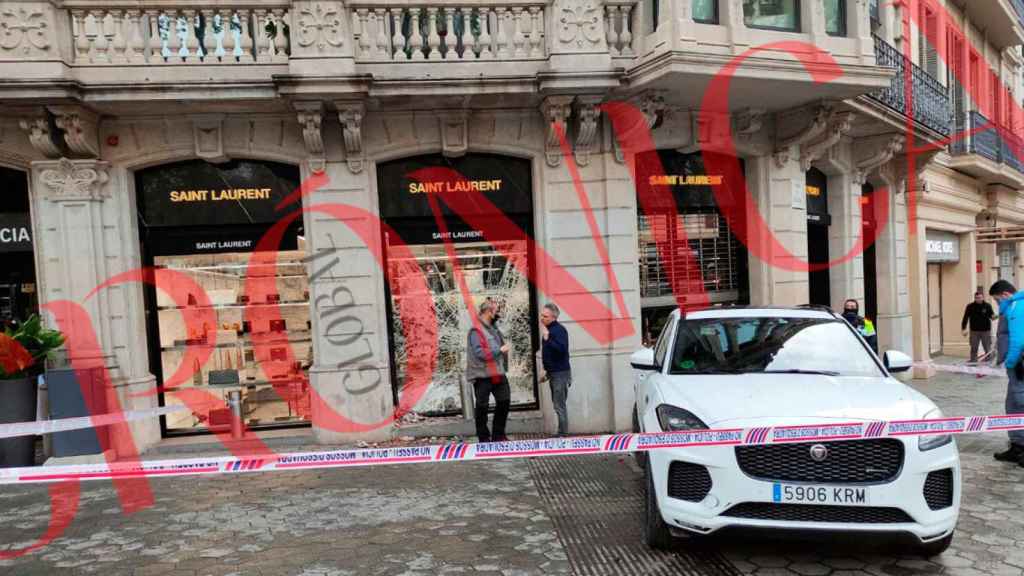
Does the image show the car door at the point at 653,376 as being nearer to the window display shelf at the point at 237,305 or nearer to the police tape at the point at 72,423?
the police tape at the point at 72,423

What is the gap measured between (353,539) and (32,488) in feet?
14.3

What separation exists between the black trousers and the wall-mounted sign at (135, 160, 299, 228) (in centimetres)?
378

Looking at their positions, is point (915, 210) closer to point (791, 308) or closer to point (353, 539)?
point (791, 308)

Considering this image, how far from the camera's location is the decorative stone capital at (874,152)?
11.1 meters

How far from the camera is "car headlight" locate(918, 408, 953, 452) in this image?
3.83m

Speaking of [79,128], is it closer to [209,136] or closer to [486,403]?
[209,136]

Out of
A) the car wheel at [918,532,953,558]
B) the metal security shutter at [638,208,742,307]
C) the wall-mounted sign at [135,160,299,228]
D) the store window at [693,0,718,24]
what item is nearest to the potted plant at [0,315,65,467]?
the wall-mounted sign at [135,160,299,228]

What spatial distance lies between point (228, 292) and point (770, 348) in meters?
7.27

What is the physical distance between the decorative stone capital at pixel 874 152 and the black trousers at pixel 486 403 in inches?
329

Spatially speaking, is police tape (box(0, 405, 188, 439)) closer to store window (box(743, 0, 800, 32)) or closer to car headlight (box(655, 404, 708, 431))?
car headlight (box(655, 404, 708, 431))

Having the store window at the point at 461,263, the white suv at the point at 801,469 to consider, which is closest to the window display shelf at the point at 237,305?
the store window at the point at 461,263

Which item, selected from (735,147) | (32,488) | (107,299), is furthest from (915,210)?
(32,488)

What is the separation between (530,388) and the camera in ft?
30.5

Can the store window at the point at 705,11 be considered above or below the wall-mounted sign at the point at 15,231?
above
